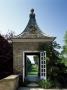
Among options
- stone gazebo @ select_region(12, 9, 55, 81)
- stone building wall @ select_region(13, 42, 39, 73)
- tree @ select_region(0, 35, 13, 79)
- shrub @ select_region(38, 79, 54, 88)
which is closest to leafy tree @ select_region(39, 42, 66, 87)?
shrub @ select_region(38, 79, 54, 88)

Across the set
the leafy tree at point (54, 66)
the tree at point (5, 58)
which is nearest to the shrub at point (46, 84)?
the leafy tree at point (54, 66)

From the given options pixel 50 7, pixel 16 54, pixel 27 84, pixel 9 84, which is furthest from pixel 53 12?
pixel 9 84

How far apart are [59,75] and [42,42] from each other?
3.13 m

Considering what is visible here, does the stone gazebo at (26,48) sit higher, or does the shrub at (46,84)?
the stone gazebo at (26,48)

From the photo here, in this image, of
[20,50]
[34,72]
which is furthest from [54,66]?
[34,72]

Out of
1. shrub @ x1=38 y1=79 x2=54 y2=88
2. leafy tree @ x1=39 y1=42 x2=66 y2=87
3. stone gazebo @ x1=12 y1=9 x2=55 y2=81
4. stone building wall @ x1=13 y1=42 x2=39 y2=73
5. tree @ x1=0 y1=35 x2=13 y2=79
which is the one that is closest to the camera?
shrub @ x1=38 y1=79 x2=54 y2=88

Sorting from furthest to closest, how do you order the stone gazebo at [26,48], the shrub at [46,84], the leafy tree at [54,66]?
the stone gazebo at [26,48] → the leafy tree at [54,66] → the shrub at [46,84]

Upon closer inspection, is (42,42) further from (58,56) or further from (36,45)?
(58,56)

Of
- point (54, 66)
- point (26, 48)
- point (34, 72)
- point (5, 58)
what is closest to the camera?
point (54, 66)

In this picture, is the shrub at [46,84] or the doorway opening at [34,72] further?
the doorway opening at [34,72]

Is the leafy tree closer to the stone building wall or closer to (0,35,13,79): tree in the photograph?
the stone building wall

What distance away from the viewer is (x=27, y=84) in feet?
55.4

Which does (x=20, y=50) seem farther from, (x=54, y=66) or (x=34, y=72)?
(x=34, y=72)

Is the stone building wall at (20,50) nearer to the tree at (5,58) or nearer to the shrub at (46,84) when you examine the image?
the shrub at (46,84)
